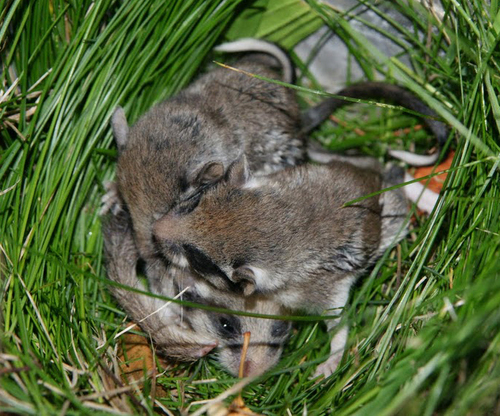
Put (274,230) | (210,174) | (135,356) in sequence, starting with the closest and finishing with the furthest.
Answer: (274,230)
(210,174)
(135,356)

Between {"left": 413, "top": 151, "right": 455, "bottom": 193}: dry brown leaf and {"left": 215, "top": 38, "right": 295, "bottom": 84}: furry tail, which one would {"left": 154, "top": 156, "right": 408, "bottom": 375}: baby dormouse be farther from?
{"left": 215, "top": 38, "right": 295, "bottom": 84}: furry tail

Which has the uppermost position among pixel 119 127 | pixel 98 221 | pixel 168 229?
pixel 119 127

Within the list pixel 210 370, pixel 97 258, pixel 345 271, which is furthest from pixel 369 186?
pixel 97 258

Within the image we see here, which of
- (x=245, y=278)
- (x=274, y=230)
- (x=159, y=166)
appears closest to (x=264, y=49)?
(x=159, y=166)

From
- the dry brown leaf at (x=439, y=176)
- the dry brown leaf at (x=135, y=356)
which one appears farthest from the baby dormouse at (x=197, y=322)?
the dry brown leaf at (x=439, y=176)

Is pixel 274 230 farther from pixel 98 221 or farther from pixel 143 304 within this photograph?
pixel 98 221

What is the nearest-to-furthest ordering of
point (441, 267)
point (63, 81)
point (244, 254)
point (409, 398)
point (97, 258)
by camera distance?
1. point (409, 398)
2. point (244, 254)
3. point (441, 267)
4. point (63, 81)
5. point (97, 258)

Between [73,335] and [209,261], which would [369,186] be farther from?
[73,335]

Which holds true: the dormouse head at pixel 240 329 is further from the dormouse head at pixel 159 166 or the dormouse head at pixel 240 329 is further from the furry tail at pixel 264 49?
the furry tail at pixel 264 49
